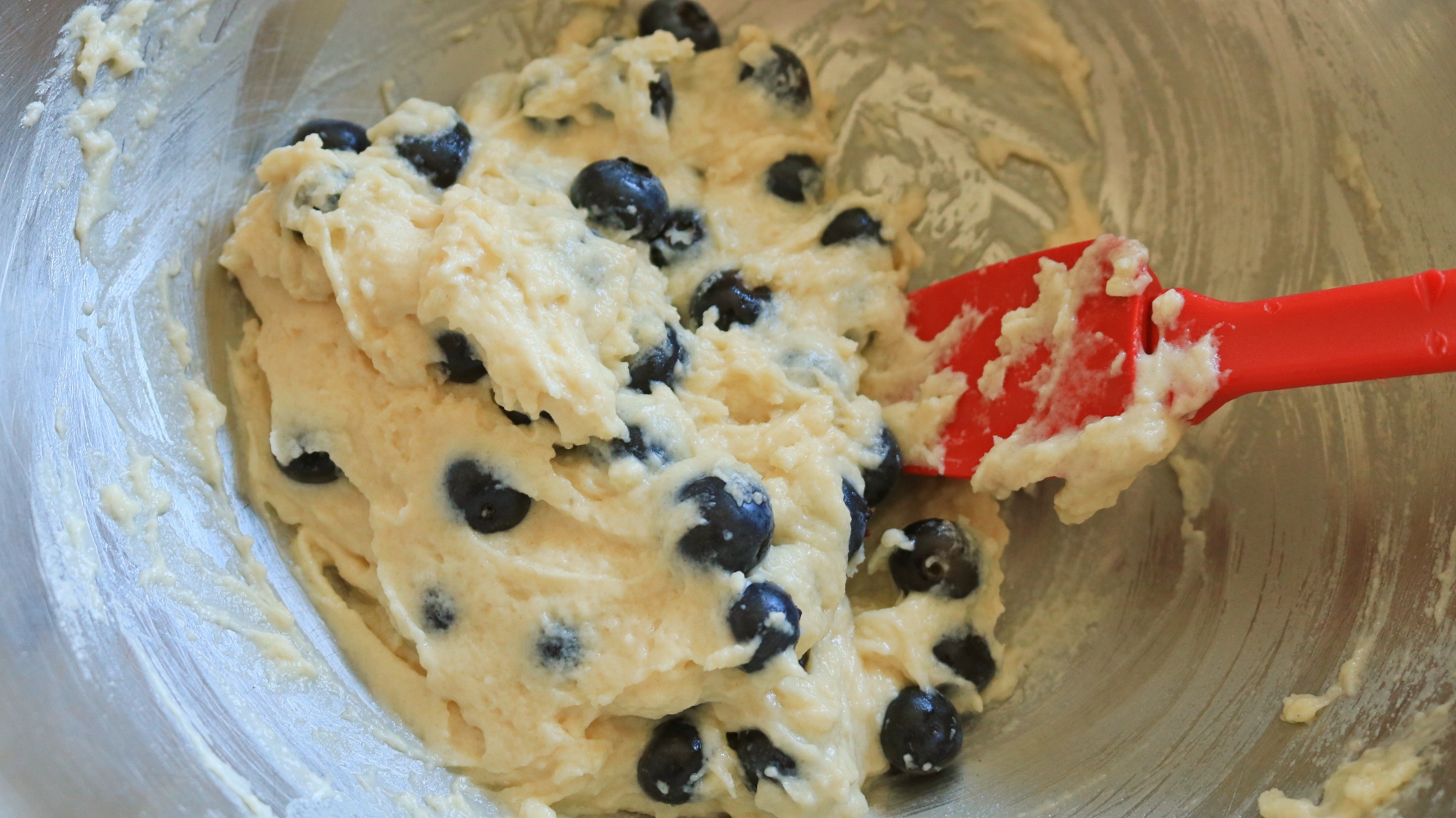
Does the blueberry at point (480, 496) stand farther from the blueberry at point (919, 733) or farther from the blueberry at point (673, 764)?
the blueberry at point (919, 733)

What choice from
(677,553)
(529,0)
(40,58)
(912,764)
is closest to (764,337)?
(677,553)

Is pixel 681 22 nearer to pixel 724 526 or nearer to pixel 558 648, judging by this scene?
pixel 724 526

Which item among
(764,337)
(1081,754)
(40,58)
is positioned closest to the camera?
(40,58)

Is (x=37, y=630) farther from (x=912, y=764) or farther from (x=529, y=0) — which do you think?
(x=529, y=0)

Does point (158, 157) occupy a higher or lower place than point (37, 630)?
higher

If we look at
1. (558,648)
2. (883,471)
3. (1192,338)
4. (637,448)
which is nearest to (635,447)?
(637,448)

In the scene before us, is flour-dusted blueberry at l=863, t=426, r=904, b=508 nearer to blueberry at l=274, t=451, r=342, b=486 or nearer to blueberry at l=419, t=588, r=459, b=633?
blueberry at l=419, t=588, r=459, b=633

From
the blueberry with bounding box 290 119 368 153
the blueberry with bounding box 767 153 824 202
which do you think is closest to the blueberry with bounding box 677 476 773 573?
the blueberry with bounding box 767 153 824 202
